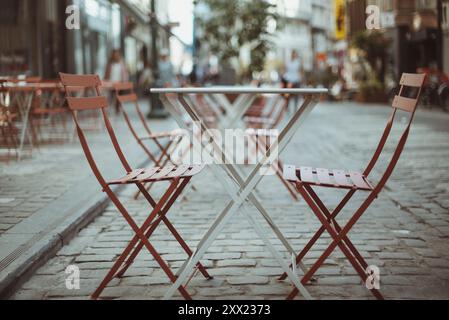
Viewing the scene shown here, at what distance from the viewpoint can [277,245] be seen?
488 centimetres

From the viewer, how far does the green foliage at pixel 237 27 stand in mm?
21469

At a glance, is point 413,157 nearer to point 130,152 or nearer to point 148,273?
point 130,152

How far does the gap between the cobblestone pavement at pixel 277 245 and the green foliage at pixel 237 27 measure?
1384 cm

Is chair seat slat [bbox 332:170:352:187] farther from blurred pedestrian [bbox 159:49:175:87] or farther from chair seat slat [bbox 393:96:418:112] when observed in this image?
blurred pedestrian [bbox 159:49:175:87]

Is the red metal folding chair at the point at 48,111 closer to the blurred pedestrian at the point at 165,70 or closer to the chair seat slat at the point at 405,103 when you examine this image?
the blurred pedestrian at the point at 165,70

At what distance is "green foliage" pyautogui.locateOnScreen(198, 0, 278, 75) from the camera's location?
21.5m

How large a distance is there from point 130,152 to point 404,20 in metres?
22.1

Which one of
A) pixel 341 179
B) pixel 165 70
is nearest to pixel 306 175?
pixel 341 179

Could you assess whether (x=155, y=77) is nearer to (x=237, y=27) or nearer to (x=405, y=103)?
(x=237, y=27)

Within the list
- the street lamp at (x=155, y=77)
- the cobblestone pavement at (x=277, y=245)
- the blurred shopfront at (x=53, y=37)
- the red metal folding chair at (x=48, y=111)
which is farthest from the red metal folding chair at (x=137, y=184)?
the street lamp at (x=155, y=77)

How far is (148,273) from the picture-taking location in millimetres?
4180

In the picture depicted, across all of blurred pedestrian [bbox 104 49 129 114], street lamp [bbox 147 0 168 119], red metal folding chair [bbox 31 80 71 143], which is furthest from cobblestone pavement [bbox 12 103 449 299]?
blurred pedestrian [bbox 104 49 129 114]

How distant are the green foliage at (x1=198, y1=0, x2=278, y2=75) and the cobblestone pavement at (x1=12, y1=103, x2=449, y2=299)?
13.8 meters
